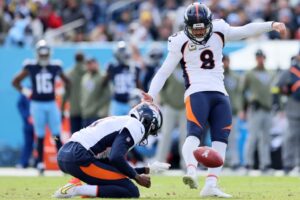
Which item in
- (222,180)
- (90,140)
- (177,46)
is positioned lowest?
(222,180)

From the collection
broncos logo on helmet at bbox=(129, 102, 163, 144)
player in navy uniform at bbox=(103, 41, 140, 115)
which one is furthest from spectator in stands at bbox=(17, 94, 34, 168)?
broncos logo on helmet at bbox=(129, 102, 163, 144)

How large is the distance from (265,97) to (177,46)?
7.19m

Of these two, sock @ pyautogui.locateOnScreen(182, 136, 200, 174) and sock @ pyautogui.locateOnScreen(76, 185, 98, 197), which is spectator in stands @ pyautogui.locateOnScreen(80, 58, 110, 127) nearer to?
sock @ pyautogui.locateOnScreen(182, 136, 200, 174)

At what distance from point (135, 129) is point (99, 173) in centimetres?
61

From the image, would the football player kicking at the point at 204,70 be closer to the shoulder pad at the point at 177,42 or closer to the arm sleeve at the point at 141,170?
the shoulder pad at the point at 177,42

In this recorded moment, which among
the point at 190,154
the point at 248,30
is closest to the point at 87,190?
the point at 190,154

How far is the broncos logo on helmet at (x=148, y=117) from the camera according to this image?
400 inches

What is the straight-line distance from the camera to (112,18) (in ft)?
82.1

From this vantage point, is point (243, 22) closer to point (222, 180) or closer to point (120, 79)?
point (120, 79)

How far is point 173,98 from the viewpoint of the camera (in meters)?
17.7

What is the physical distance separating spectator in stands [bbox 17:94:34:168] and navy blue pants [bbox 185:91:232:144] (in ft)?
28.1

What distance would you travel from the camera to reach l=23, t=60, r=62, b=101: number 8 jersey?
55.1ft

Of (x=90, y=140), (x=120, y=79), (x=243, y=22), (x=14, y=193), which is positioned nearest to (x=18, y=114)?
(x=120, y=79)

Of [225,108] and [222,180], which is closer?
[225,108]
